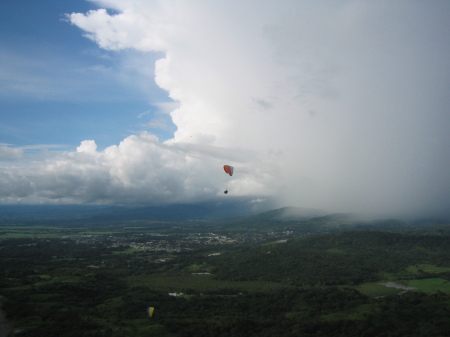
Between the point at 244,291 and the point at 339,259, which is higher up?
the point at 244,291

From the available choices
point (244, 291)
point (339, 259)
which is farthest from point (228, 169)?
point (339, 259)

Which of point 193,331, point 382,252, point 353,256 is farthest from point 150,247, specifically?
point 193,331

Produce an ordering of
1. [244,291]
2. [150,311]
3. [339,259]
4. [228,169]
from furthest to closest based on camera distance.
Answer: [339,259] < [244,291] < [228,169] < [150,311]

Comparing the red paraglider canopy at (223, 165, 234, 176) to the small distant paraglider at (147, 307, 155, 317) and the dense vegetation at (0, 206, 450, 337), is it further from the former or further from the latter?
the small distant paraglider at (147, 307, 155, 317)

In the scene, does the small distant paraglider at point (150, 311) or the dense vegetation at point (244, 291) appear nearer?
the dense vegetation at point (244, 291)

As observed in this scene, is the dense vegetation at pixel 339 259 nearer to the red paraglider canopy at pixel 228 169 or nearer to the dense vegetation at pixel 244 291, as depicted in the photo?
the dense vegetation at pixel 244 291

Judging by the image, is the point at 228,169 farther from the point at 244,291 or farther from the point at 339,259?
the point at 339,259

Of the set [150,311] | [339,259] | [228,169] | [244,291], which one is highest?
[228,169]

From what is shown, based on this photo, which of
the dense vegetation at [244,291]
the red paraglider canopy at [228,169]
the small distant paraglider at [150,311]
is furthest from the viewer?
the red paraglider canopy at [228,169]

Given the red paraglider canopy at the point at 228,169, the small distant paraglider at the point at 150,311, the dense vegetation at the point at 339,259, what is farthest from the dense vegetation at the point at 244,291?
the red paraglider canopy at the point at 228,169

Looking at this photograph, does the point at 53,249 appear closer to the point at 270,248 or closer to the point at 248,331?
the point at 270,248
